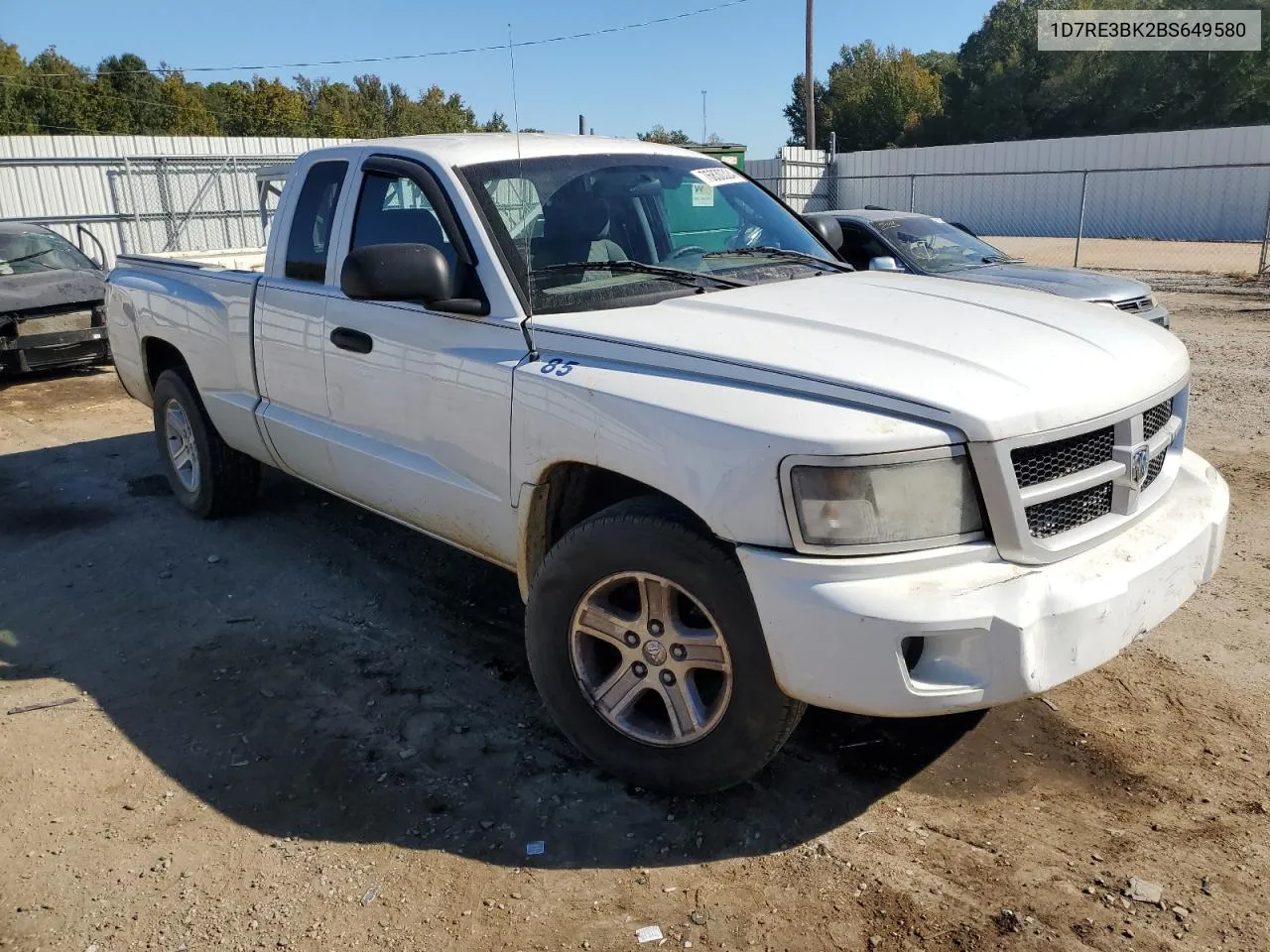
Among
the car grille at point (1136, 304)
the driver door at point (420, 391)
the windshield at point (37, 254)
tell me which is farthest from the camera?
the windshield at point (37, 254)

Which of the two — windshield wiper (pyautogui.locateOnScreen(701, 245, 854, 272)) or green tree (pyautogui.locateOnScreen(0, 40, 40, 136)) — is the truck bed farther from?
green tree (pyautogui.locateOnScreen(0, 40, 40, 136))

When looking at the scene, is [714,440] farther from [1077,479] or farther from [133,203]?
[133,203]

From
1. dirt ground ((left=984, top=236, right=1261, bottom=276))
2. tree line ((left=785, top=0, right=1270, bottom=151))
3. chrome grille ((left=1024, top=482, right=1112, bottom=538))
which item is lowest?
dirt ground ((left=984, top=236, right=1261, bottom=276))

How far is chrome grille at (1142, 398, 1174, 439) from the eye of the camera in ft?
10.2

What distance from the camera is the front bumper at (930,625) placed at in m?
2.53

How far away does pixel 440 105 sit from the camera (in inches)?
1912

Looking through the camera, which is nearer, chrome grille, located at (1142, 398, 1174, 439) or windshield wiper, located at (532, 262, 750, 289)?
chrome grille, located at (1142, 398, 1174, 439)

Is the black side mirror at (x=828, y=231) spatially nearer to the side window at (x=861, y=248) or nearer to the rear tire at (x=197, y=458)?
the rear tire at (x=197, y=458)

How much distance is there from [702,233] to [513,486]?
1.35 m

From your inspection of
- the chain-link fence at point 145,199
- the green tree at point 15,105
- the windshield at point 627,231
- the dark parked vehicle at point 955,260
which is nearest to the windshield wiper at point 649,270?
the windshield at point 627,231

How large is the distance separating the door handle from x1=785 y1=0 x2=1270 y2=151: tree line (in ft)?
161

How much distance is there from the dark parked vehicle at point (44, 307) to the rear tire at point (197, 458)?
507cm

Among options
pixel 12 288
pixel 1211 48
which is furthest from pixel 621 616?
pixel 1211 48

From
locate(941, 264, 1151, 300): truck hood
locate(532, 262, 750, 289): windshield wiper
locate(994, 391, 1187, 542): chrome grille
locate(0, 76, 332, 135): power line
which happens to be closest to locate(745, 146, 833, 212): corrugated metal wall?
locate(941, 264, 1151, 300): truck hood
